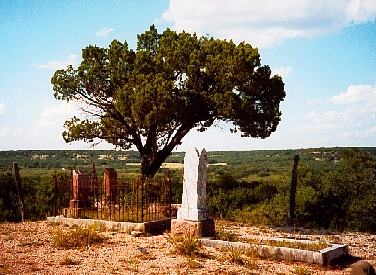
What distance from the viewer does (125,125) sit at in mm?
23172

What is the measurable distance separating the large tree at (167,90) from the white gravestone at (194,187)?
827 cm

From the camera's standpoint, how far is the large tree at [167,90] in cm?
2039

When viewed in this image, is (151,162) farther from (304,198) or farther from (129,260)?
(129,260)

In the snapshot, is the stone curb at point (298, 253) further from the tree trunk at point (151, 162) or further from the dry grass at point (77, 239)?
the tree trunk at point (151, 162)

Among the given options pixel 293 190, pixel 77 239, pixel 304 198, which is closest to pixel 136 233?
pixel 77 239

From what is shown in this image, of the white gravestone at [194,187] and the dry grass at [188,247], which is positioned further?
the white gravestone at [194,187]

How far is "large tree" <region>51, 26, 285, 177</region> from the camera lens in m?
20.4

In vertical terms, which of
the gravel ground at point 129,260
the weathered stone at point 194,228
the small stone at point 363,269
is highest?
the small stone at point 363,269

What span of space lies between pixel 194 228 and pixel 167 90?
10113 millimetres

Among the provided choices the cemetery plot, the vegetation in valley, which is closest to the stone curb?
the cemetery plot

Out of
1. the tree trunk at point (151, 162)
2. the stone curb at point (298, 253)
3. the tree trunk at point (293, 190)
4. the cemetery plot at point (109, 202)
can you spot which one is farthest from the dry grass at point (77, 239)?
the tree trunk at point (151, 162)

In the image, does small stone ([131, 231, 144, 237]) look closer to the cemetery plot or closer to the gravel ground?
the gravel ground

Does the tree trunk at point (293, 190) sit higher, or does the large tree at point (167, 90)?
the large tree at point (167, 90)

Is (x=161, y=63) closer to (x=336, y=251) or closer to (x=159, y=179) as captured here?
(x=159, y=179)
